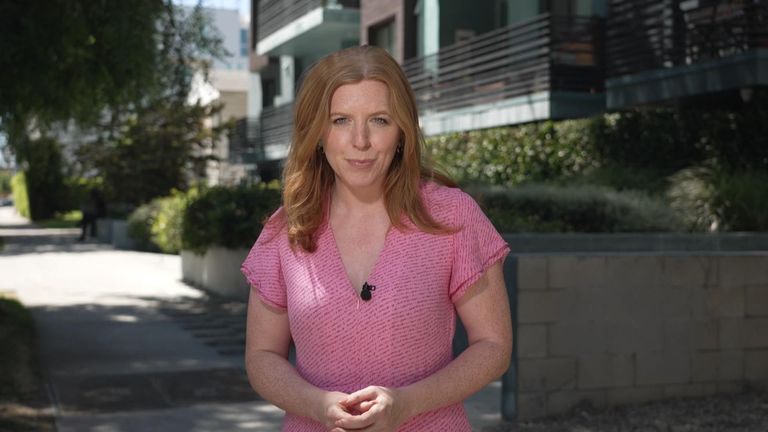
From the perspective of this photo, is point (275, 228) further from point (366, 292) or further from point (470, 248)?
point (470, 248)

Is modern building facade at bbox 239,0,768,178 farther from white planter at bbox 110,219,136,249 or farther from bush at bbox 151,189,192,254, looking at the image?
white planter at bbox 110,219,136,249

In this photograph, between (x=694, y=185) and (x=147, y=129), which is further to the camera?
(x=147, y=129)

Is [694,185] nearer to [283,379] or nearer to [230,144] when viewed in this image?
[283,379]

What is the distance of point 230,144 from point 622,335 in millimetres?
27511

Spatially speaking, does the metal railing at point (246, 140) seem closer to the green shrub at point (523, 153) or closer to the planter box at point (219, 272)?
the green shrub at point (523, 153)

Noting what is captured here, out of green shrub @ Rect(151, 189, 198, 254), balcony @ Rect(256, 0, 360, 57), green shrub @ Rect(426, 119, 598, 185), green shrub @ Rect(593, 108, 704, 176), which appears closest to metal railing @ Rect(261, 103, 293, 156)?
balcony @ Rect(256, 0, 360, 57)

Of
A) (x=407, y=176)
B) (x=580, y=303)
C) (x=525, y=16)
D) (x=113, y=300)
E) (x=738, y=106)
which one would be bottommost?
(x=113, y=300)

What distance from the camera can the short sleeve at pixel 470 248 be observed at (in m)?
2.19

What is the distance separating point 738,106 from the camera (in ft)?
48.2

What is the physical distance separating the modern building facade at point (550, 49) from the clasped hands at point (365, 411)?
11.0m

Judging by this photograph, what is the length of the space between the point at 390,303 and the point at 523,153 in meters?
14.4

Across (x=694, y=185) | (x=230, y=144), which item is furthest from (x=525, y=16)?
(x=230, y=144)

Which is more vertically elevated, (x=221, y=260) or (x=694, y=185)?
(x=694, y=185)

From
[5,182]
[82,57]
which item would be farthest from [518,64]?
[5,182]
